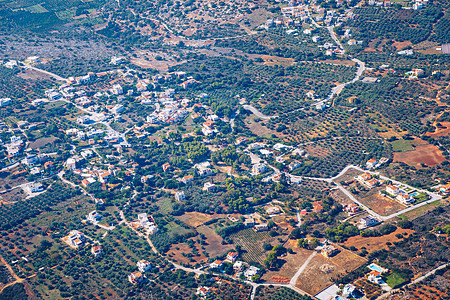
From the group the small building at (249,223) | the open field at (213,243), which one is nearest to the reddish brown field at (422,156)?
the small building at (249,223)

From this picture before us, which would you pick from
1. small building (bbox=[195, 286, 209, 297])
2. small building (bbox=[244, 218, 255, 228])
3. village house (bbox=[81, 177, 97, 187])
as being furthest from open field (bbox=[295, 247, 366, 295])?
village house (bbox=[81, 177, 97, 187])

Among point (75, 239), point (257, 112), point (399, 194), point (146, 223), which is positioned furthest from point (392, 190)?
point (75, 239)

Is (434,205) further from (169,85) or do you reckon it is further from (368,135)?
(169,85)

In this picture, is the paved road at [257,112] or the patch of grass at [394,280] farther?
the paved road at [257,112]

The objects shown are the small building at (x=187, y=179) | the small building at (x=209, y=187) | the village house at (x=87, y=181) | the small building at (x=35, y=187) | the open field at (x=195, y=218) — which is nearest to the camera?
the open field at (x=195, y=218)

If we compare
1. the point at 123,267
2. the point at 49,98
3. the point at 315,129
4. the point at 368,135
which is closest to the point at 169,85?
the point at 49,98

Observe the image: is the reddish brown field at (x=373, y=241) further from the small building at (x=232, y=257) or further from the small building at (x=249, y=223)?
the small building at (x=232, y=257)
